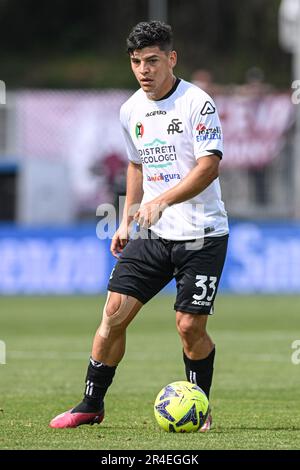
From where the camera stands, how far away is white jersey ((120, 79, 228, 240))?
8.45 m

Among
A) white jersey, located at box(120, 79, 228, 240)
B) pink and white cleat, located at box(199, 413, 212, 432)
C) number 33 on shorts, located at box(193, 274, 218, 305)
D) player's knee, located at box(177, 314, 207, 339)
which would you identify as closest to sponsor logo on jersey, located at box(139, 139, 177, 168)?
white jersey, located at box(120, 79, 228, 240)

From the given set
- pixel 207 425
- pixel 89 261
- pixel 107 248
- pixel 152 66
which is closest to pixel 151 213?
pixel 152 66

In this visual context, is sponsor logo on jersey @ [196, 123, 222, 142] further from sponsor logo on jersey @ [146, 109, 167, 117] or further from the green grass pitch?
the green grass pitch

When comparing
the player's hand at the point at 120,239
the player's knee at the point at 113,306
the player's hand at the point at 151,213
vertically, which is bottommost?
the player's knee at the point at 113,306

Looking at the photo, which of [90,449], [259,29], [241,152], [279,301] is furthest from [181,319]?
[259,29]

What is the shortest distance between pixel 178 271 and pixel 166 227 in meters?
0.31

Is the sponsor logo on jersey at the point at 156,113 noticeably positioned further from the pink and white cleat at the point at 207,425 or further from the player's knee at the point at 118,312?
the pink and white cleat at the point at 207,425

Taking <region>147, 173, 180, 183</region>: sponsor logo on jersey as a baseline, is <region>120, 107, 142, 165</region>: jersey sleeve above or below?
above

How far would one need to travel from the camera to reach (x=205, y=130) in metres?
8.38

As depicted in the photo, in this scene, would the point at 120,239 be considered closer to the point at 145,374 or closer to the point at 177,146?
the point at 177,146

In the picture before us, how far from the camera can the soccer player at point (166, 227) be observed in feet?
27.7

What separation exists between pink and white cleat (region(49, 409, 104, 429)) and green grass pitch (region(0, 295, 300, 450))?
8cm

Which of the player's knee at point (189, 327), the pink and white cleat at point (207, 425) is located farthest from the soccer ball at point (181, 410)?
the player's knee at point (189, 327)

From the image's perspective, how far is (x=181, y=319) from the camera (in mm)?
8578
